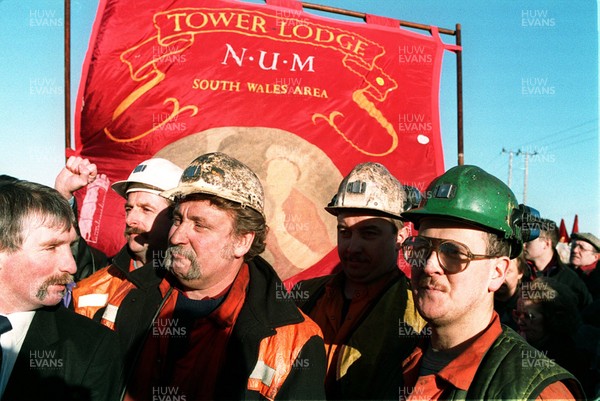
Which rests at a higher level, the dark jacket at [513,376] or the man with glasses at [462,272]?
the man with glasses at [462,272]

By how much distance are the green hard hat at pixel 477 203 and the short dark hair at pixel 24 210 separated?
5.10ft

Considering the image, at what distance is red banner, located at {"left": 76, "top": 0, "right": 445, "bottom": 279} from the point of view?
7.20 m

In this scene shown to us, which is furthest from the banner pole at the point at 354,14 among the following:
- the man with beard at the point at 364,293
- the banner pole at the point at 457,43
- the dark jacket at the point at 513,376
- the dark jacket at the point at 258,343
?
→ the dark jacket at the point at 513,376

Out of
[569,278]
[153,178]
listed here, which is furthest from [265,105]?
[569,278]

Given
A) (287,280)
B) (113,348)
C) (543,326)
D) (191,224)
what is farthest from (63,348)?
(287,280)

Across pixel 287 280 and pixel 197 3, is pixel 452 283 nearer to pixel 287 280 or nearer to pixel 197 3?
pixel 287 280

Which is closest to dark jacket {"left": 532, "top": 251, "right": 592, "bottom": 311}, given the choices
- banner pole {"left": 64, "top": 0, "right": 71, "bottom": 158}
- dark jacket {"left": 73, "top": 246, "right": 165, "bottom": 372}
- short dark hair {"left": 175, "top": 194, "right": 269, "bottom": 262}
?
short dark hair {"left": 175, "top": 194, "right": 269, "bottom": 262}

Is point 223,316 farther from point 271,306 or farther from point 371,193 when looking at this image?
point 371,193

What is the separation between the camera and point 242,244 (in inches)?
133

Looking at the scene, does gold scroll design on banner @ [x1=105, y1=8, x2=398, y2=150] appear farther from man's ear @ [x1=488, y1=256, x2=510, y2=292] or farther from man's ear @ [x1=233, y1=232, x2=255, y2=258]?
man's ear @ [x1=488, y1=256, x2=510, y2=292]

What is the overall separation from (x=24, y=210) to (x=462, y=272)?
6.04ft

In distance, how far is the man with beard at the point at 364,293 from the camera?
332 centimetres

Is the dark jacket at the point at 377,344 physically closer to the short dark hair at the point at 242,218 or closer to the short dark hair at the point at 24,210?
the short dark hair at the point at 242,218

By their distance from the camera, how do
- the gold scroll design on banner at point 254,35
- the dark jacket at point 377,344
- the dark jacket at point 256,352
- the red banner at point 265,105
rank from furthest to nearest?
1. the gold scroll design on banner at point 254,35
2. the red banner at point 265,105
3. the dark jacket at point 377,344
4. the dark jacket at point 256,352
